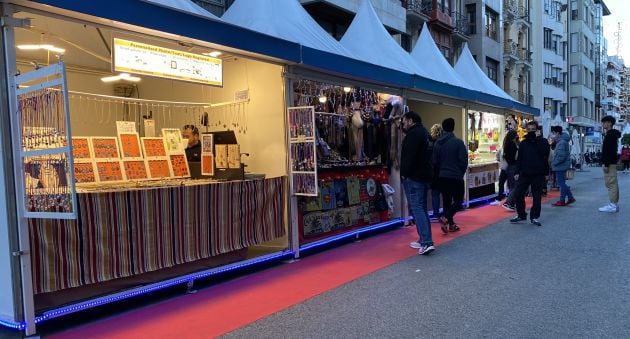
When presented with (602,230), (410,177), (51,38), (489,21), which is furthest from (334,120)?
(489,21)

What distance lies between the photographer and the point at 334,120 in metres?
8.49

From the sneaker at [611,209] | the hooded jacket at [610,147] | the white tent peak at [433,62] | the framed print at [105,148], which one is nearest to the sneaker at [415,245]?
the framed print at [105,148]

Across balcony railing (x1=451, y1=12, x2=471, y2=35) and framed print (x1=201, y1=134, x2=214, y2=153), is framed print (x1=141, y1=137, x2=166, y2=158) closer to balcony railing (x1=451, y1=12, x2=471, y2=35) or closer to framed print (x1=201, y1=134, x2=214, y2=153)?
framed print (x1=201, y1=134, x2=214, y2=153)

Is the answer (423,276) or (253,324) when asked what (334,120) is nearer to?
(423,276)

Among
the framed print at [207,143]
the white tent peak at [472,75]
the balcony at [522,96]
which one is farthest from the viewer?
the balcony at [522,96]

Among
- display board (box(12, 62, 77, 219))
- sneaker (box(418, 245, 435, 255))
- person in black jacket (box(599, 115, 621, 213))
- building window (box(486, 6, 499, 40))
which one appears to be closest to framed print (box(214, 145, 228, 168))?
display board (box(12, 62, 77, 219))

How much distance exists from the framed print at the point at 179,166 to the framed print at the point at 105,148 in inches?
32.7

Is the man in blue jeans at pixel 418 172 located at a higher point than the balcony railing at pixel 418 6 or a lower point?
lower

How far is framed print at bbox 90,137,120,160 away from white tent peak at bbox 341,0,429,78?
220 inches

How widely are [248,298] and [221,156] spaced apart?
2.35 metres

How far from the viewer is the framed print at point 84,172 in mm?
6152

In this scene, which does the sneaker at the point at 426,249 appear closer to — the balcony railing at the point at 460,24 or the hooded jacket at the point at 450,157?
the hooded jacket at the point at 450,157

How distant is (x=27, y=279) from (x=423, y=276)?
407cm

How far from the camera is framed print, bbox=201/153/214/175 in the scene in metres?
7.03
